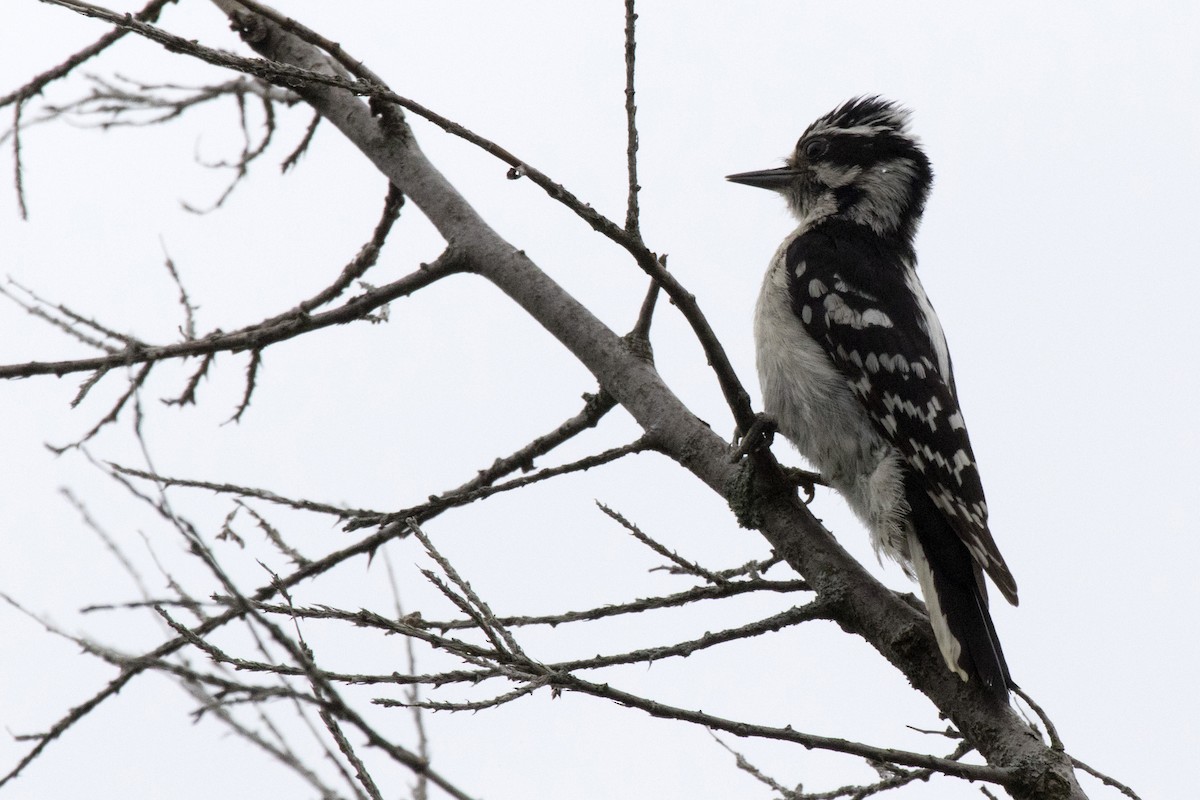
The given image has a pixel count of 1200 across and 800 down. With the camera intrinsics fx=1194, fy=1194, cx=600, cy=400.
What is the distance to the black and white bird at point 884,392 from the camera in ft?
9.44

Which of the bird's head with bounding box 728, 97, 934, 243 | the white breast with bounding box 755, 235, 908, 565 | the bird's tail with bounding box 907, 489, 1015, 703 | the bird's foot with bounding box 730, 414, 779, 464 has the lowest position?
the bird's tail with bounding box 907, 489, 1015, 703

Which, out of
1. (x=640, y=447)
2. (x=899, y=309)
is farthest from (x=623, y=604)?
(x=899, y=309)

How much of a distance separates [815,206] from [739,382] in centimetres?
222

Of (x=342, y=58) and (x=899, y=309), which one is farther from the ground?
(x=342, y=58)

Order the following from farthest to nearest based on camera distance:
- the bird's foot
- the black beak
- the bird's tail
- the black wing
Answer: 1. the black beak
2. the black wing
3. the bird's foot
4. the bird's tail

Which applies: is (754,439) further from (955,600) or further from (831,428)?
(831,428)

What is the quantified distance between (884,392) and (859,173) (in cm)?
141

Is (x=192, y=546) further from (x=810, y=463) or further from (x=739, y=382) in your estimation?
(x=810, y=463)

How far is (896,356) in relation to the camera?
3557 mm

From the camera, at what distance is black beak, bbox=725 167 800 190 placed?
4660mm

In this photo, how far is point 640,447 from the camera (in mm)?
2752

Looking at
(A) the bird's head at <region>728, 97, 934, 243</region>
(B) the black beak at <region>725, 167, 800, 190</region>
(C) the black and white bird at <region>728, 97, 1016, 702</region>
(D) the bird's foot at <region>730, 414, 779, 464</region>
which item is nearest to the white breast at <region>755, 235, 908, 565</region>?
(C) the black and white bird at <region>728, 97, 1016, 702</region>

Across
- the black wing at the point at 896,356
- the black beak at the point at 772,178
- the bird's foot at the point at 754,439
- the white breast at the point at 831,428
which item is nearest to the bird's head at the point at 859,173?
the black beak at the point at 772,178

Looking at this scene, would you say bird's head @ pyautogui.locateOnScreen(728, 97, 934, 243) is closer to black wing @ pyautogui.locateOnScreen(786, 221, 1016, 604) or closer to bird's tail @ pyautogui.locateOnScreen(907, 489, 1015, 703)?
black wing @ pyautogui.locateOnScreen(786, 221, 1016, 604)
